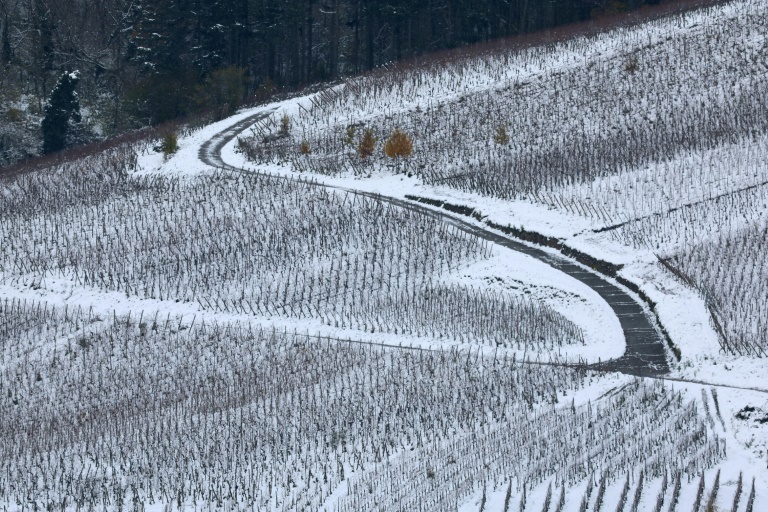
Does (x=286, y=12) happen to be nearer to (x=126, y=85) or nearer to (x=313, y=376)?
(x=126, y=85)

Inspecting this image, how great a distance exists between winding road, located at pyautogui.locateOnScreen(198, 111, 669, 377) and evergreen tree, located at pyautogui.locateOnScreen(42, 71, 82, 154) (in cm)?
2178

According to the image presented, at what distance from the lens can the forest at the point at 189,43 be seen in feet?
156

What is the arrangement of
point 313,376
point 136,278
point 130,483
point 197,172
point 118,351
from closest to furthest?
1. point 130,483
2. point 313,376
3. point 118,351
4. point 136,278
5. point 197,172

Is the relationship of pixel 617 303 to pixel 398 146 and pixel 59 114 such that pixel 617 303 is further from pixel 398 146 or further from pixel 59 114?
pixel 59 114

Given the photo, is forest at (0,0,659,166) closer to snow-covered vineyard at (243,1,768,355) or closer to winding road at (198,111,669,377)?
snow-covered vineyard at (243,1,768,355)

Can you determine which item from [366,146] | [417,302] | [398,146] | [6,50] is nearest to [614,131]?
[398,146]

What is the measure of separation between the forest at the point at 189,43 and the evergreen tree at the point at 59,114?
0.33 m

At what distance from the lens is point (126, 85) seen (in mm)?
50562

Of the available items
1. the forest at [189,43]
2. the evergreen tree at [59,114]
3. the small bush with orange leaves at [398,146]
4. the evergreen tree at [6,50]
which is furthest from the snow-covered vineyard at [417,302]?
the evergreen tree at [6,50]

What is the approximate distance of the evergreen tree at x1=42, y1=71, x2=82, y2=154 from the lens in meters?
45.2

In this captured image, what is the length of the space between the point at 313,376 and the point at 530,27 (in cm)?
4125

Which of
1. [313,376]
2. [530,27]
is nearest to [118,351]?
[313,376]

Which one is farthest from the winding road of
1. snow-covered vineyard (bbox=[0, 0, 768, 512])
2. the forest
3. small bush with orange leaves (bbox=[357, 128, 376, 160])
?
the forest

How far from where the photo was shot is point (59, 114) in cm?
4547
